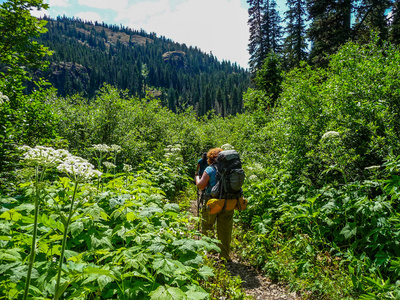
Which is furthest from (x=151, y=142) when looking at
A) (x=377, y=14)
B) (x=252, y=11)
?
(x=252, y=11)

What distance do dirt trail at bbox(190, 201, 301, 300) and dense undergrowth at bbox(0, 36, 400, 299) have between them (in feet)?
0.66

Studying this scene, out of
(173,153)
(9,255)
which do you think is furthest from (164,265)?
(173,153)

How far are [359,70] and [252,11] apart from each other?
27.9 metres

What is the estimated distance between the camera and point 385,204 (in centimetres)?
340

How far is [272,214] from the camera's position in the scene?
5742mm

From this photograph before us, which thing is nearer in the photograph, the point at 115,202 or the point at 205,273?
the point at 205,273

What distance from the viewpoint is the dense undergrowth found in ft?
6.94

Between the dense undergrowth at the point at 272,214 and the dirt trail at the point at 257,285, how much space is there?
20 centimetres

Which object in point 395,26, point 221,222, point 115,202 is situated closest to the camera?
point 115,202

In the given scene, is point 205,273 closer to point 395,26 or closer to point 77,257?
point 77,257

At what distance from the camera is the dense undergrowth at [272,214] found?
2115mm

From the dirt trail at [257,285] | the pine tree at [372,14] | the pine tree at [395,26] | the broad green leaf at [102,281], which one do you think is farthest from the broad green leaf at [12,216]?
the pine tree at [395,26]

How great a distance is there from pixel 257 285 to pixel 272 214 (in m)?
1.91

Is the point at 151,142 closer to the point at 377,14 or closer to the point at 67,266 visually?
the point at 67,266
